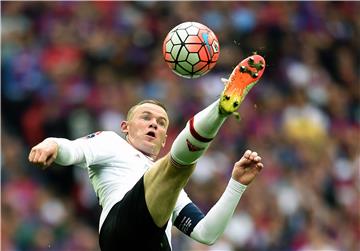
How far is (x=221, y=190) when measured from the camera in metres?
11.5

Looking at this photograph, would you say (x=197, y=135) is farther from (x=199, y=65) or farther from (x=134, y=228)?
(x=134, y=228)

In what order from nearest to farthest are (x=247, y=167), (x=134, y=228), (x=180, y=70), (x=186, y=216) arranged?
(x=134, y=228), (x=180, y=70), (x=247, y=167), (x=186, y=216)

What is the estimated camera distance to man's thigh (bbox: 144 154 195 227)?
5.96 metres

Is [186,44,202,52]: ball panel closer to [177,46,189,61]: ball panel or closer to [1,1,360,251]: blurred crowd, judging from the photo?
A: [177,46,189,61]: ball panel

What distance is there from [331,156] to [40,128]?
375 centimetres

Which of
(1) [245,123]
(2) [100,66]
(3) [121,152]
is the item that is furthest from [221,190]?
(3) [121,152]

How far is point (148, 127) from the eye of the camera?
6883 mm

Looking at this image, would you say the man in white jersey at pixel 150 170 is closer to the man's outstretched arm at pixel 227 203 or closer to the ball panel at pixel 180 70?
the man's outstretched arm at pixel 227 203

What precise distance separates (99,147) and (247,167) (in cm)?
96

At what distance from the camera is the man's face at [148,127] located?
6.89 m

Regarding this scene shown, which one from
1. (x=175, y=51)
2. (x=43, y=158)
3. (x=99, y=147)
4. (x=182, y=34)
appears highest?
(x=182, y=34)

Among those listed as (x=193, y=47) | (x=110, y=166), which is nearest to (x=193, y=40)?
(x=193, y=47)

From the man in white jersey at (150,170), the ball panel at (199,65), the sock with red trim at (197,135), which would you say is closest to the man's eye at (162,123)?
the man in white jersey at (150,170)

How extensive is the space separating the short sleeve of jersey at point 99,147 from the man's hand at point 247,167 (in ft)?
2.65
